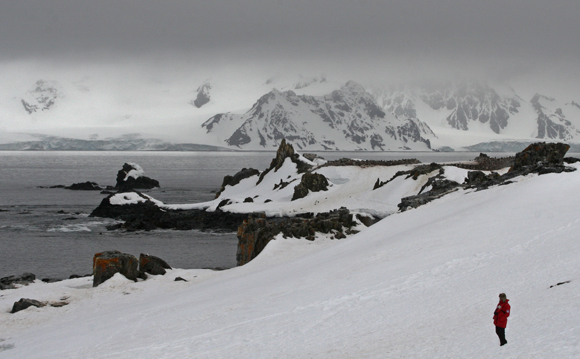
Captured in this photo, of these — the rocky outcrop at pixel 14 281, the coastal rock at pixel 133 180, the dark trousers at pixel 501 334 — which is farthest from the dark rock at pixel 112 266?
the coastal rock at pixel 133 180

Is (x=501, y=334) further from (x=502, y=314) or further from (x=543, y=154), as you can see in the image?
(x=543, y=154)

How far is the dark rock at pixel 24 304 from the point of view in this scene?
18500 millimetres

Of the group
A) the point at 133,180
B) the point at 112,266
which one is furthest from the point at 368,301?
the point at 133,180

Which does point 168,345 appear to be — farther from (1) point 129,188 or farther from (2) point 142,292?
(1) point 129,188

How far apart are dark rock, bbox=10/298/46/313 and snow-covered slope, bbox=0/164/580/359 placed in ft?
1.16

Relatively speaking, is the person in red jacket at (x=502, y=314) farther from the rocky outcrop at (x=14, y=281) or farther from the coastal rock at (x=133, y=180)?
the coastal rock at (x=133, y=180)

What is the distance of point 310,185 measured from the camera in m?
52.1

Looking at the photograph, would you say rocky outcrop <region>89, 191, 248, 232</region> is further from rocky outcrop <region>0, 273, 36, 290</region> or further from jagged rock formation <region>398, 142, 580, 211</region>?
rocky outcrop <region>0, 273, 36, 290</region>

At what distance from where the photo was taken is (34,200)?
68.1m

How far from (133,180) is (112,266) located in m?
70.5

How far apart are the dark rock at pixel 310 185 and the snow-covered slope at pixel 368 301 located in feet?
89.3

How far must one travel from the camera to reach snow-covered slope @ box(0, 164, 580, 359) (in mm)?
10484

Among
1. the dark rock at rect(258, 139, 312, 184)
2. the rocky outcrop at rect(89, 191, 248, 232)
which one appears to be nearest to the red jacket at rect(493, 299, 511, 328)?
the rocky outcrop at rect(89, 191, 248, 232)

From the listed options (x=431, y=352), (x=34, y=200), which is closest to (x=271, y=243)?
(x=431, y=352)
